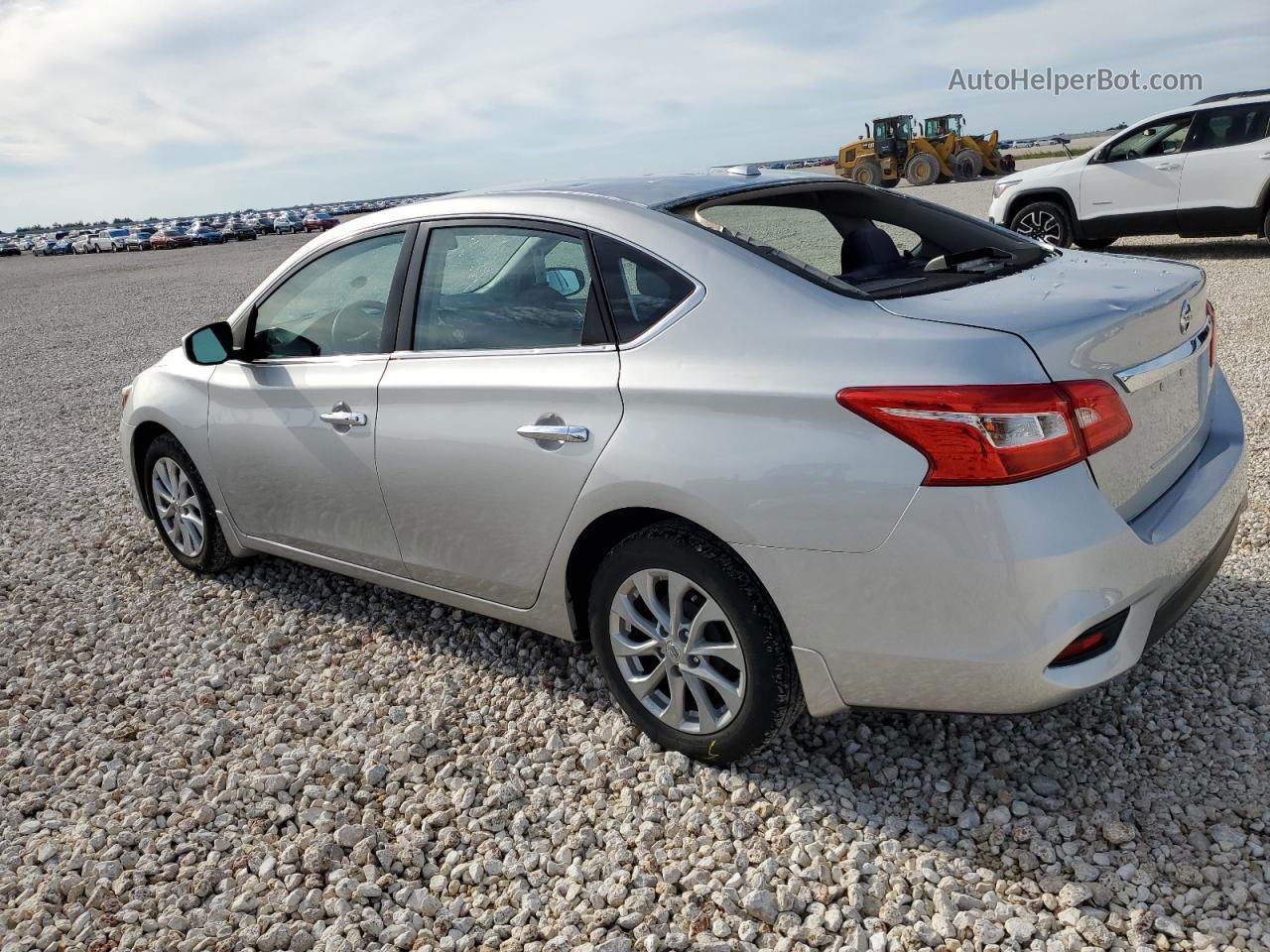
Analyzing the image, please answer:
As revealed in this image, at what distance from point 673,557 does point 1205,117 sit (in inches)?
458

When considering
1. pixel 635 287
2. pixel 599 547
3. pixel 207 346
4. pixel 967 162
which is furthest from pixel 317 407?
pixel 967 162

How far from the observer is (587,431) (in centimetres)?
288

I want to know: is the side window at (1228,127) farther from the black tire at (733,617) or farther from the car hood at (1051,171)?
the black tire at (733,617)

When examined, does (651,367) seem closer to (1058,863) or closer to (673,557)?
(673,557)

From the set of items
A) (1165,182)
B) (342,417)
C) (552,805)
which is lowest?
(552,805)

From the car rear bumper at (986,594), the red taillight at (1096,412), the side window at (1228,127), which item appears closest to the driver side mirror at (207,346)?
the car rear bumper at (986,594)

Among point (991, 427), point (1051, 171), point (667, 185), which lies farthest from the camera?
point (1051, 171)

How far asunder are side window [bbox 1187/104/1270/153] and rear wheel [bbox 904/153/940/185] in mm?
19874

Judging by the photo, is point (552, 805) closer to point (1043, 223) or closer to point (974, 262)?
point (974, 262)

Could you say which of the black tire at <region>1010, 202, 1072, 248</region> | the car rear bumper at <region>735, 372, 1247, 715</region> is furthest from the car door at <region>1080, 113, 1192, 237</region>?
the car rear bumper at <region>735, 372, 1247, 715</region>

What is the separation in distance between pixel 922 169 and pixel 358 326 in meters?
29.9

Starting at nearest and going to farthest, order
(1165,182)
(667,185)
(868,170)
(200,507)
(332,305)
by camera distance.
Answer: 1. (667,185)
2. (332,305)
3. (200,507)
4. (1165,182)
5. (868,170)

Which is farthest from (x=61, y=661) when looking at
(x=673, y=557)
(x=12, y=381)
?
(x=12, y=381)

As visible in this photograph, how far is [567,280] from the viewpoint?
10.2ft
